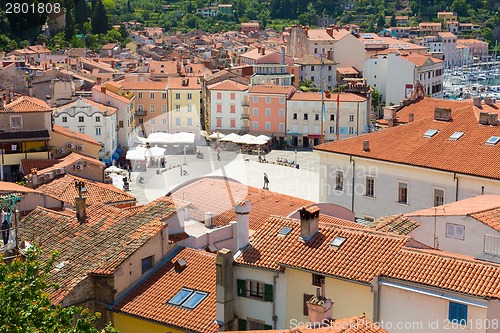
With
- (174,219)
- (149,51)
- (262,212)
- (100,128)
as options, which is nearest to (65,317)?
(174,219)

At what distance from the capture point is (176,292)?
18.4m

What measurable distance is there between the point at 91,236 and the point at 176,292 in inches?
151

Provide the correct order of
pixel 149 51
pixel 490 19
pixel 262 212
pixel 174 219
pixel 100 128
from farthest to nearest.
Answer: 1. pixel 490 19
2. pixel 149 51
3. pixel 100 128
4. pixel 262 212
5. pixel 174 219

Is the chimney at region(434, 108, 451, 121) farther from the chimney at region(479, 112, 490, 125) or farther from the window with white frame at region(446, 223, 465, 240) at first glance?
the window with white frame at region(446, 223, 465, 240)

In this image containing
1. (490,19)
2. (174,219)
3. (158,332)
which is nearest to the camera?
(158,332)

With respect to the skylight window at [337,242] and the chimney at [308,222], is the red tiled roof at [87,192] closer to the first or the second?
the chimney at [308,222]

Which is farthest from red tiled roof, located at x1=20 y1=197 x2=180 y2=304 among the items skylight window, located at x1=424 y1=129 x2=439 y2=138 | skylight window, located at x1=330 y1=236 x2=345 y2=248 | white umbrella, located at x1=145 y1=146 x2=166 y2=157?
white umbrella, located at x1=145 y1=146 x2=166 y2=157

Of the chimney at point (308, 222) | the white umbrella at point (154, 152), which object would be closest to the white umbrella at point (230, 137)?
the white umbrella at point (154, 152)

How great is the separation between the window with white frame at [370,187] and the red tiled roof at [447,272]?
13.9 meters

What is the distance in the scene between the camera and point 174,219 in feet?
69.0

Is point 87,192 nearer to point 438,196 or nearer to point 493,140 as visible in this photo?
point 438,196

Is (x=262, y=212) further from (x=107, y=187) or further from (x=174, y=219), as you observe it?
(x=107, y=187)

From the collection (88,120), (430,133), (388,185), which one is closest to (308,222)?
(388,185)

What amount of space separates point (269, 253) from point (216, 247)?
11.8 ft
